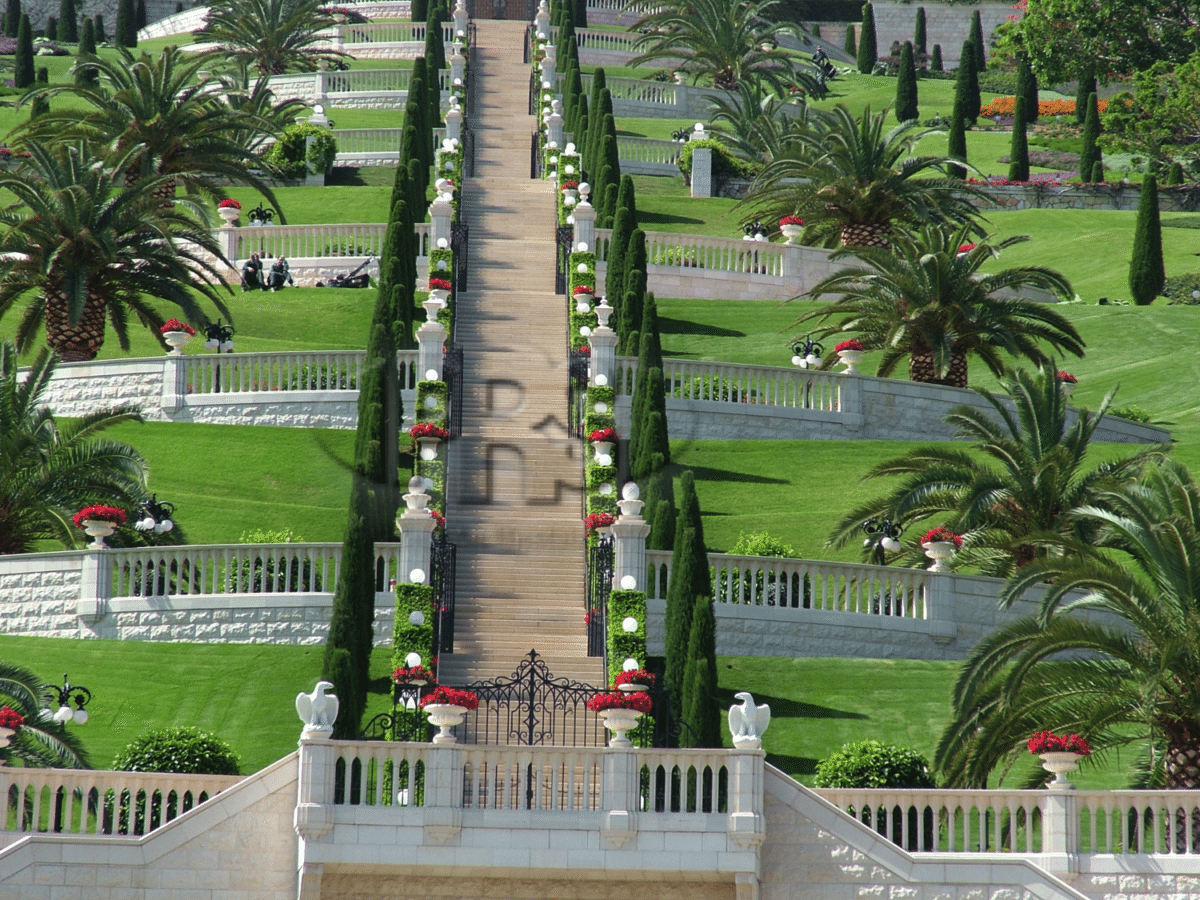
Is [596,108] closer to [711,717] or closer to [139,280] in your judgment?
[139,280]

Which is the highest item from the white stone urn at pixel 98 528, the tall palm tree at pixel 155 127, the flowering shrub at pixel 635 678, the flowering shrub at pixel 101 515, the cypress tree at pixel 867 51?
the cypress tree at pixel 867 51

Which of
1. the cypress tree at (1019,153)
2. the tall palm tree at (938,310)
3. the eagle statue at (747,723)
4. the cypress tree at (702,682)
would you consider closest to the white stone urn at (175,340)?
the tall palm tree at (938,310)

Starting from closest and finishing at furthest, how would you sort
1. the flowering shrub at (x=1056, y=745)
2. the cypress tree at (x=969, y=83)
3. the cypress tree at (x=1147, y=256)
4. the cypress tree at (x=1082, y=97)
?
the flowering shrub at (x=1056, y=745)
the cypress tree at (x=1147, y=256)
the cypress tree at (x=1082, y=97)
the cypress tree at (x=969, y=83)

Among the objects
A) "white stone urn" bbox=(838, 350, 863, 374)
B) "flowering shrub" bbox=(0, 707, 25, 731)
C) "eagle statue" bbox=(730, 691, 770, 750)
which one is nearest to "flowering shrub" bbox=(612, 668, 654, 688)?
"eagle statue" bbox=(730, 691, 770, 750)

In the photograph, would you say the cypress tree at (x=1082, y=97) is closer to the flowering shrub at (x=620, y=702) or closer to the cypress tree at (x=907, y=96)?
the cypress tree at (x=907, y=96)

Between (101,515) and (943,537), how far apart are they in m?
14.4

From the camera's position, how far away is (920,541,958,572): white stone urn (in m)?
34.2

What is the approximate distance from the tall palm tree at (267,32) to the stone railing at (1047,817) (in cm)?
5503

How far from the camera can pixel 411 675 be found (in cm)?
2889

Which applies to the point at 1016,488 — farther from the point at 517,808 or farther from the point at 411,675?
the point at 517,808

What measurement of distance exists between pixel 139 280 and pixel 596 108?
62.3ft

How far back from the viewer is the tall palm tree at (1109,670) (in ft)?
85.6

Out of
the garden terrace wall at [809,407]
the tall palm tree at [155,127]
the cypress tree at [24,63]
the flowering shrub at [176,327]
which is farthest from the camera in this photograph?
the cypress tree at [24,63]

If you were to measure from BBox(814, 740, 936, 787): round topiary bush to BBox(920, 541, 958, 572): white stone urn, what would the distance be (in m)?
7.53
